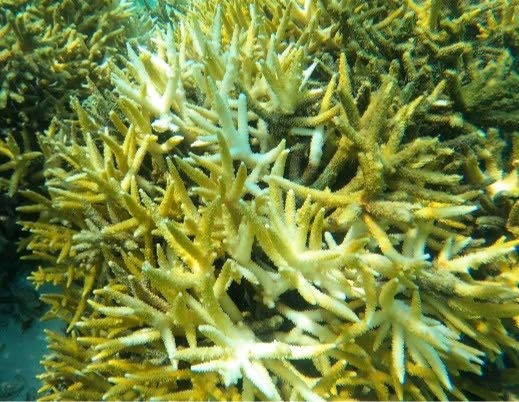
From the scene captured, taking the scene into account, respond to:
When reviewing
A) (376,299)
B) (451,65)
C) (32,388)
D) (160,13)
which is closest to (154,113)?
(376,299)

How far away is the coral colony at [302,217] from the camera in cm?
182

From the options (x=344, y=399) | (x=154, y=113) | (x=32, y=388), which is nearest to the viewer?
(x=344, y=399)

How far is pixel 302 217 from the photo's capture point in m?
1.80

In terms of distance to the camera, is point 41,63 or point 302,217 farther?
point 41,63

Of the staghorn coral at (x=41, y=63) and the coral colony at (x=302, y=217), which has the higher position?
the staghorn coral at (x=41, y=63)

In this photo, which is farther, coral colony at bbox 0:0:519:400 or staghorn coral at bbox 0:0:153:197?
staghorn coral at bbox 0:0:153:197

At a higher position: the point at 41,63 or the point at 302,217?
the point at 41,63

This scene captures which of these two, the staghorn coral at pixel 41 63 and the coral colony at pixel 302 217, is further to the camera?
the staghorn coral at pixel 41 63

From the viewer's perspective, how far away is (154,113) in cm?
239

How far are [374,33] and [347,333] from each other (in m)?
1.73

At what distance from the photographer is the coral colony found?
1.82 meters

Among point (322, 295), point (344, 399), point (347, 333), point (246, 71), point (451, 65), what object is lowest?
point (344, 399)

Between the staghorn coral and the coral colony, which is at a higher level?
the staghorn coral

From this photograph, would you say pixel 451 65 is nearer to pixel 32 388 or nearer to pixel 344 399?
pixel 344 399
